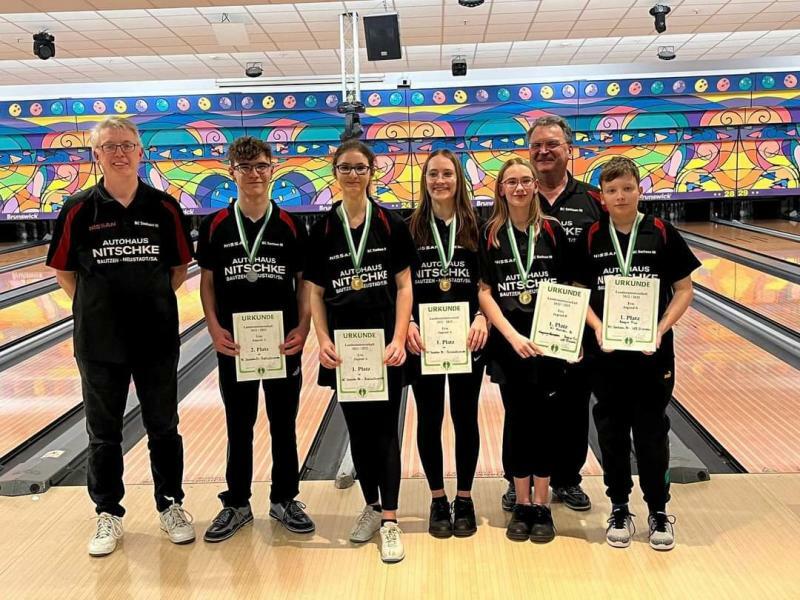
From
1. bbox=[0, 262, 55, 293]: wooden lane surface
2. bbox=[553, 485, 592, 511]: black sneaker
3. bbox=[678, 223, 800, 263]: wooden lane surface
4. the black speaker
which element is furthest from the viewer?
bbox=[678, 223, 800, 263]: wooden lane surface

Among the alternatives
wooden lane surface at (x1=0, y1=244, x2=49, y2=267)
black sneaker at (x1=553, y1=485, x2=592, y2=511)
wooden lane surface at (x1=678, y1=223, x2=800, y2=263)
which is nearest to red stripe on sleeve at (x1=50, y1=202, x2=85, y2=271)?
black sneaker at (x1=553, y1=485, x2=592, y2=511)

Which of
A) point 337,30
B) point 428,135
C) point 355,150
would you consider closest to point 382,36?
point 337,30

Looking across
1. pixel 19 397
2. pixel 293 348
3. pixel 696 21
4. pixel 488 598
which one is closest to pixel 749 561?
pixel 488 598

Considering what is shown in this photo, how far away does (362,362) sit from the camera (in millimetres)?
2141

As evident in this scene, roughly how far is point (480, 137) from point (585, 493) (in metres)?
8.80

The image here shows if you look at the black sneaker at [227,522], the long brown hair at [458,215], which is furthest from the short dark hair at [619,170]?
the black sneaker at [227,522]

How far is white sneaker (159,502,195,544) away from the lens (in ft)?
7.32

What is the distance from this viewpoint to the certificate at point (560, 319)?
2.08m

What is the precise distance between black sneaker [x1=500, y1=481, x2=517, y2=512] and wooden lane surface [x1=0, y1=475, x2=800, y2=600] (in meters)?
0.03

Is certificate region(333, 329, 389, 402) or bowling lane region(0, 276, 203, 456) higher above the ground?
certificate region(333, 329, 389, 402)

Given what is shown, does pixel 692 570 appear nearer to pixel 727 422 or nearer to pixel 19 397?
pixel 727 422

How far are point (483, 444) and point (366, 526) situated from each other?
950mm

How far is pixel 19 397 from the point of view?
12.5 ft

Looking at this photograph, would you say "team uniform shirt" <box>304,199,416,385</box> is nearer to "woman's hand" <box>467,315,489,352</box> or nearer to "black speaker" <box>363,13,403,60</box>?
"woman's hand" <box>467,315,489,352</box>
